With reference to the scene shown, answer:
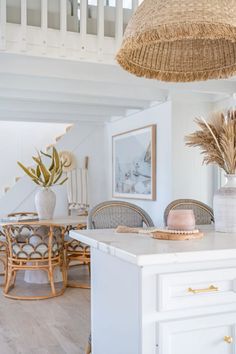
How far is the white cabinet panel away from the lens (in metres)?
1.48

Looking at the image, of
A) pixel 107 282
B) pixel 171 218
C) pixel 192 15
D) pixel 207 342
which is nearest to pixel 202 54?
pixel 192 15

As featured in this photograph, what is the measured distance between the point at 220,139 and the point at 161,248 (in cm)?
74

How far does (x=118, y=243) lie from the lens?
168cm

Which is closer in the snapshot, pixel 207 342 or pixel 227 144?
pixel 207 342

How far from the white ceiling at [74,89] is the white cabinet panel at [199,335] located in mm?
2620

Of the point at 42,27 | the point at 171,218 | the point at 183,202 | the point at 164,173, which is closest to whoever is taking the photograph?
the point at 171,218

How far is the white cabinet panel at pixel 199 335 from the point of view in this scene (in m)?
1.48

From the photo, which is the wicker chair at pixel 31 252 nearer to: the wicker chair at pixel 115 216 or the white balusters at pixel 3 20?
the wicker chair at pixel 115 216

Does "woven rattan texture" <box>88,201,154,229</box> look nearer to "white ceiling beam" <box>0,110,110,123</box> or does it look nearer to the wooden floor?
the wooden floor

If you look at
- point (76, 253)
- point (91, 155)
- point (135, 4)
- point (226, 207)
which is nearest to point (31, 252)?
point (76, 253)

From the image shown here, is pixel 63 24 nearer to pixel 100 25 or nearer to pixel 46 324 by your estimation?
pixel 100 25

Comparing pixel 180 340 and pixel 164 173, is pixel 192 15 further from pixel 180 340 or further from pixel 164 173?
pixel 164 173

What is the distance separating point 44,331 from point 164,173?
2.75m

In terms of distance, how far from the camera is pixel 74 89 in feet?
15.0
